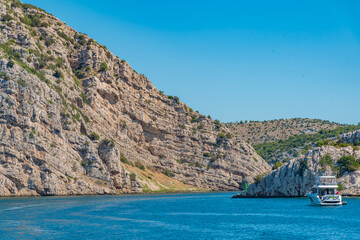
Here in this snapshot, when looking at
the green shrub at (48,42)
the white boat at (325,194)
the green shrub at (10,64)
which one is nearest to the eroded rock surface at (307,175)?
the white boat at (325,194)

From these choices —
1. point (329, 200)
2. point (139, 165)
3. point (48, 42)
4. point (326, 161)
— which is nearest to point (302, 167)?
point (326, 161)

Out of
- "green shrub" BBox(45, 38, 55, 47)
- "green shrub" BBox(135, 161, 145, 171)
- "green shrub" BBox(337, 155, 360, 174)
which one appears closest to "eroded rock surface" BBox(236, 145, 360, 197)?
"green shrub" BBox(337, 155, 360, 174)

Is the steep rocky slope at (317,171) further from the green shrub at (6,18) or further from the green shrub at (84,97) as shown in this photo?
the green shrub at (6,18)

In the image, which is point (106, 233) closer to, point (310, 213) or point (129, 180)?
point (310, 213)

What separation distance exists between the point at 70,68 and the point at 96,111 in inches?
A: 691

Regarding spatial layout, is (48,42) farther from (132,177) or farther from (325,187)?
(325,187)

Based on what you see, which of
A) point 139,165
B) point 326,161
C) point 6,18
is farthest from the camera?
point 139,165

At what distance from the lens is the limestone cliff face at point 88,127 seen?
308ft

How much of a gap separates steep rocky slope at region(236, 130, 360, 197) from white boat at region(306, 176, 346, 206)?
928 centimetres

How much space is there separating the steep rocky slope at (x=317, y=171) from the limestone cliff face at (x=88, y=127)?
43660 mm

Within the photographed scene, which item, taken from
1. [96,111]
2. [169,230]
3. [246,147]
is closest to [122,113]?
[96,111]

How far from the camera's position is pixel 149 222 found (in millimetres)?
52719

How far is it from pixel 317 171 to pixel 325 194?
11.9 m

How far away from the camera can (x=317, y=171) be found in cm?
8694
